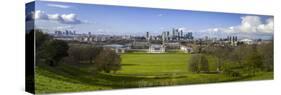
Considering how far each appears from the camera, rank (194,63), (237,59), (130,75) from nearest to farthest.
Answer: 1. (130,75)
2. (194,63)
3. (237,59)

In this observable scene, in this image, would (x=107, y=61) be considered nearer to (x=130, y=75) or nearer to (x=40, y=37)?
(x=130, y=75)

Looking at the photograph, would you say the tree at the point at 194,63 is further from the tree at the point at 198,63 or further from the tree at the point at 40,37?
the tree at the point at 40,37

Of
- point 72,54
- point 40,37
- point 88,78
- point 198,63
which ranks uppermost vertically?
point 40,37

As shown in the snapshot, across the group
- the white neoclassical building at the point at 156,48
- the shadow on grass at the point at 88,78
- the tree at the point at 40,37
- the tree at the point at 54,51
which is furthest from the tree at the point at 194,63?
the tree at the point at 40,37

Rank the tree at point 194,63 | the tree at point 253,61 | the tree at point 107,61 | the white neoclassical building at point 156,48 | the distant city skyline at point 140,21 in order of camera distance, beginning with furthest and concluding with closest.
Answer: the tree at point 253,61, the tree at point 194,63, the white neoclassical building at point 156,48, the tree at point 107,61, the distant city skyline at point 140,21

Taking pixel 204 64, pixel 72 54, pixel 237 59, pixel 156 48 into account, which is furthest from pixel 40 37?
pixel 237 59

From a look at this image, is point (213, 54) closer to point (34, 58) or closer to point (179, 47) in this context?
point (179, 47)
